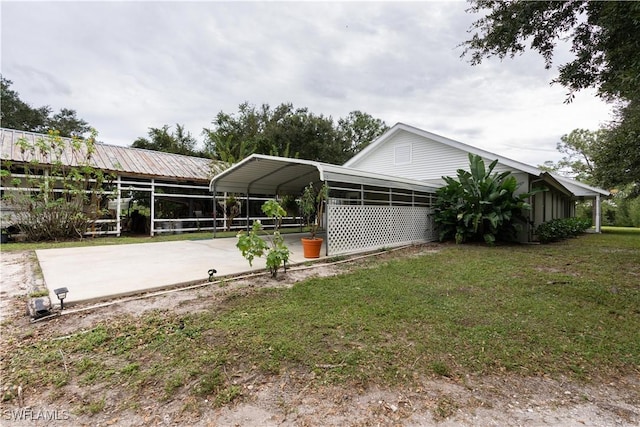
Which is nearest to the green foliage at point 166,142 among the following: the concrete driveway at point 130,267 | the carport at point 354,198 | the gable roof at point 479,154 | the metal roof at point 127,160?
the metal roof at point 127,160

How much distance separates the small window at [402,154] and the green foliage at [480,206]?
3.29 m

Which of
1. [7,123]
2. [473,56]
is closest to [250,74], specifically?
[473,56]

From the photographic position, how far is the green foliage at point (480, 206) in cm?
923

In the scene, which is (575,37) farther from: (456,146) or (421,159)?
(421,159)

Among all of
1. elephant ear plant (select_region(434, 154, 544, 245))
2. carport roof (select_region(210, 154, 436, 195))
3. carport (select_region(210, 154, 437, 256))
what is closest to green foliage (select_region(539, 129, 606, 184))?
elephant ear plant (select_region(434, 154, 544, 245))

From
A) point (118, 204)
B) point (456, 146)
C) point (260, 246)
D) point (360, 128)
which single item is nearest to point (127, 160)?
point (118, 204)

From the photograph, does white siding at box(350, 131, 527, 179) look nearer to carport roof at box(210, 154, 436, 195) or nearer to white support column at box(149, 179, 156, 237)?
carport roof at box(210, 154, 436, 195)

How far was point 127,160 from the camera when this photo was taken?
39.7 feet

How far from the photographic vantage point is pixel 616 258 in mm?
7379

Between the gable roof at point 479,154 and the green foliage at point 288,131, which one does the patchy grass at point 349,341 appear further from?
the green foliage at point 288,131

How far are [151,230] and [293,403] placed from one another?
39.2ft

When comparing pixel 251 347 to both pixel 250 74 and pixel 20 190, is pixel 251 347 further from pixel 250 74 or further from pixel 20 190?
pixel 250 74

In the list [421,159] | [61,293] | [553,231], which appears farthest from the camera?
[421,159]

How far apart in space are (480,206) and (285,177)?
22.1ft
